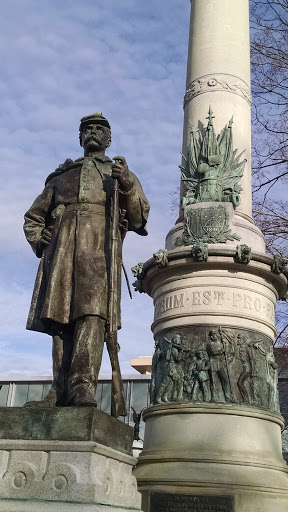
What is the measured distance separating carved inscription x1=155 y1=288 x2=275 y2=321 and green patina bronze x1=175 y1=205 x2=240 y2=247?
2.85 ft

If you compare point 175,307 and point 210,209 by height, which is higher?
point 210,209

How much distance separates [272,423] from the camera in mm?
8789

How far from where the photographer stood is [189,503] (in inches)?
302

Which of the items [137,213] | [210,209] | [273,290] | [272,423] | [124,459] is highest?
[210,209]

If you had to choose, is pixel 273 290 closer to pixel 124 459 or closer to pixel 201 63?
pixel 201 63

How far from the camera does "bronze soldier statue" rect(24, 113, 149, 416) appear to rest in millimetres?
4656

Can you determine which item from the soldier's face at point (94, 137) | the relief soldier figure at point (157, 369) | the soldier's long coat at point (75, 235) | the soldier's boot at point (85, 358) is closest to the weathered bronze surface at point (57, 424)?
the soldier's boot at point (85, 358)

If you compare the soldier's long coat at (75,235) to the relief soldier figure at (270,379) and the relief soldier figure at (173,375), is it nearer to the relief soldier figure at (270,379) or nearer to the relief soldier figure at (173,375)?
the relief soldier figure at (173,375)

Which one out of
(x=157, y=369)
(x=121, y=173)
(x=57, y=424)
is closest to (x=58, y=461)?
(x=57, y=424)

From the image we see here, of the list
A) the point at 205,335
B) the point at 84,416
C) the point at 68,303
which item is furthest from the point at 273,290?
the point at 84,416

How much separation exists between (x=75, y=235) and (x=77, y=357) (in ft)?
3.46

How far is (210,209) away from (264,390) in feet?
10.2

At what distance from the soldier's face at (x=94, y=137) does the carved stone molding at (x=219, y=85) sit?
252 inches

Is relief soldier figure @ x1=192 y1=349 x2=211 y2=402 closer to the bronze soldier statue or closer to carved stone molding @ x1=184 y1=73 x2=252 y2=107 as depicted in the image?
the bronze soldier statue
